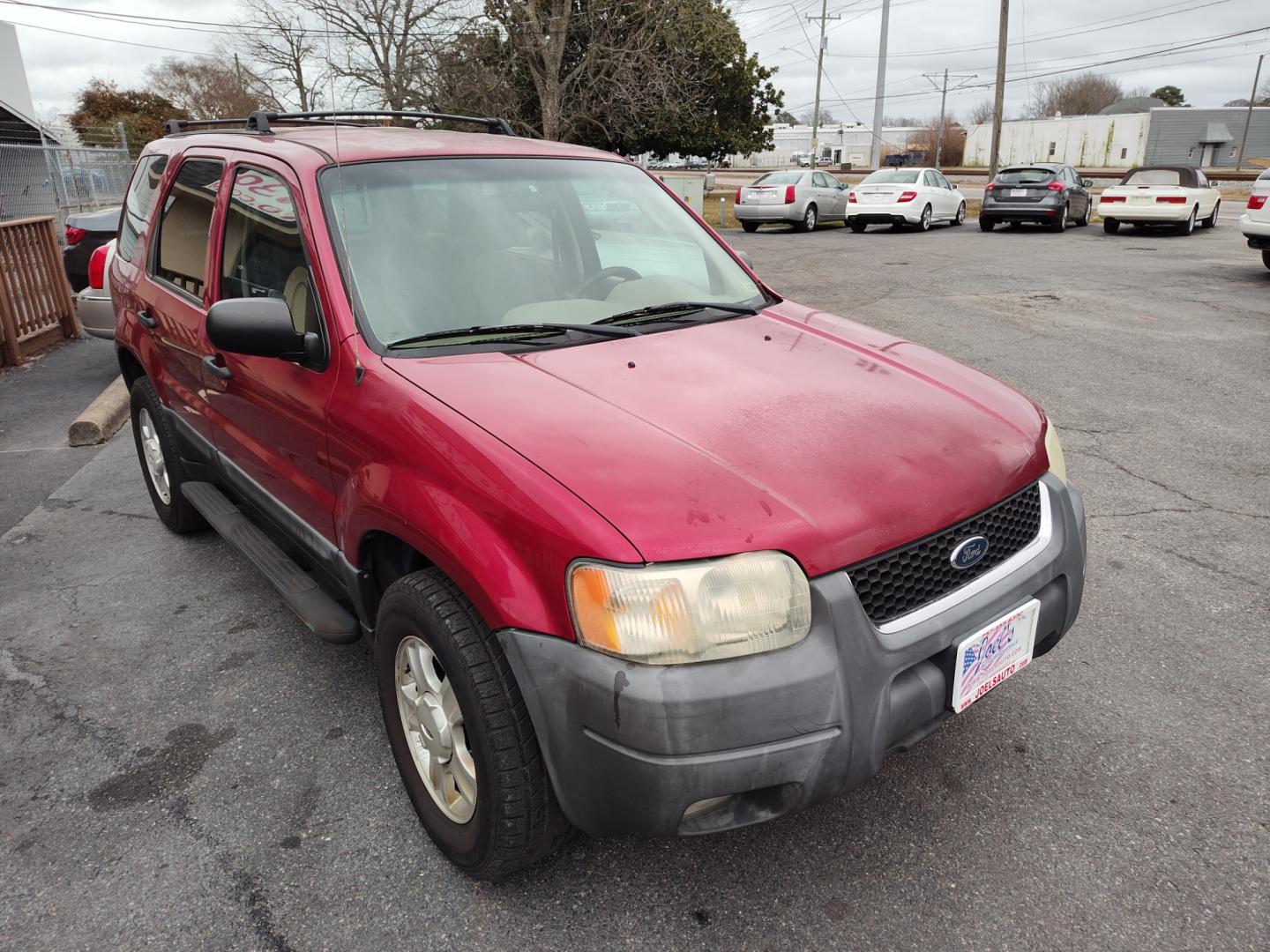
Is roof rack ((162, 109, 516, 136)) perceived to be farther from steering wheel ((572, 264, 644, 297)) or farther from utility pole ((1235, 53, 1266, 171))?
utility pole ((1235, 53, 1266, 171))

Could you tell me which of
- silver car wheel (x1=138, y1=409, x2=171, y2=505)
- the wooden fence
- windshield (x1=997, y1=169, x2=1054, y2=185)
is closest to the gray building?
windshield (x1=997, y1=169, x2=1054, y2=185)

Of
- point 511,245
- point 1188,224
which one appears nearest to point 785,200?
point 1188,224

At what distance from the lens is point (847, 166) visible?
219ft

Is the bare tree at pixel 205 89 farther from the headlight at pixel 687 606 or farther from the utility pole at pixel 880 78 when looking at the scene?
the headlight at pixel 687 606

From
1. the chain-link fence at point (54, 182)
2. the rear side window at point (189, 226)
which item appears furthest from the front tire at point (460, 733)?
the chain-link fence at point (54, 182)

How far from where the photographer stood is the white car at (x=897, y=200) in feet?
67.4

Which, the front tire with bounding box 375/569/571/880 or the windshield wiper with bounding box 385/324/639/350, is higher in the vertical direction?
the windshield wiper with bounding box 385/324/639/350

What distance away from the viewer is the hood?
1865 mm

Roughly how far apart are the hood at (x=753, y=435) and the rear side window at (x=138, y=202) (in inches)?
99.3

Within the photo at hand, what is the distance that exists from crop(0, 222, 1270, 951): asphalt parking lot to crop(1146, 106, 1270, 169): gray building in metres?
77.5

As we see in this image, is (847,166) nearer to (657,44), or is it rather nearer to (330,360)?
(657,44)

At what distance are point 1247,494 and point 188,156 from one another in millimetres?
5449

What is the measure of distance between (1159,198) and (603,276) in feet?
64.6

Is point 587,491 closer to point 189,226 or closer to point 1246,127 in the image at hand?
point 189,226
